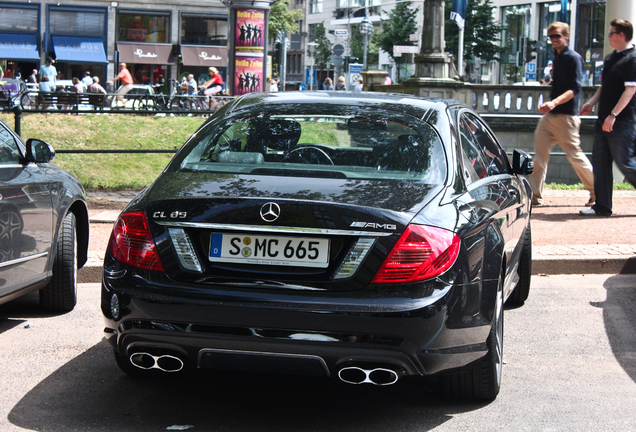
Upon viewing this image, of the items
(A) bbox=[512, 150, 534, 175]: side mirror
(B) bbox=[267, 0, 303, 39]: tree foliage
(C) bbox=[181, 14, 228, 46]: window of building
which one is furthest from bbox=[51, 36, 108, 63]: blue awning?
(A) bbox=[512, 150, 534, 175]: side mirror

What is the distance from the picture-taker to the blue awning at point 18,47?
157 feet

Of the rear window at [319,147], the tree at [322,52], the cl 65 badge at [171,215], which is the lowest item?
the cl 65 badge at [171,215]

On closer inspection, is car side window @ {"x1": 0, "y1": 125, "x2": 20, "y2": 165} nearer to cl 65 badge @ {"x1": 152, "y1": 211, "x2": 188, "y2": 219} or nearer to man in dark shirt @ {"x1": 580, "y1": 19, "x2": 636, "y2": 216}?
cl 65 badge @ {"x1": 152, "y1": 211, "x2": 188, "y2": 219}

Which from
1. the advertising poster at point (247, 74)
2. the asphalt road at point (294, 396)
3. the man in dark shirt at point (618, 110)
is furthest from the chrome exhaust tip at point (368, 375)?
the advertising poster at point (247, 74)

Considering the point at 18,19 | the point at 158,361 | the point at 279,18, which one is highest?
the point at 279,18

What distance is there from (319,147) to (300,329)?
1.28 m

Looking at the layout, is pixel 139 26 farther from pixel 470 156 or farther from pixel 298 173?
pixel 298 173

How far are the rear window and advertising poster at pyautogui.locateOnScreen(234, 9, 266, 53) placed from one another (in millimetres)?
14799

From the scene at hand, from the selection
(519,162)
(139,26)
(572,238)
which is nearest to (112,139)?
(572,238)

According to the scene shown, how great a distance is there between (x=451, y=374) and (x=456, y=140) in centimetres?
116

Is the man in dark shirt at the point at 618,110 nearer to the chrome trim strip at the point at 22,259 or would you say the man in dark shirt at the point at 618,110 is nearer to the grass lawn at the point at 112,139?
the grass lawn at the point at 112,139

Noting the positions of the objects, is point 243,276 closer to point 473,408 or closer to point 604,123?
point 473,408

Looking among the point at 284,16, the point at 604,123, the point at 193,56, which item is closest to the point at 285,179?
the point at 604,123

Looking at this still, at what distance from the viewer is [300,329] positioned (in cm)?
337
